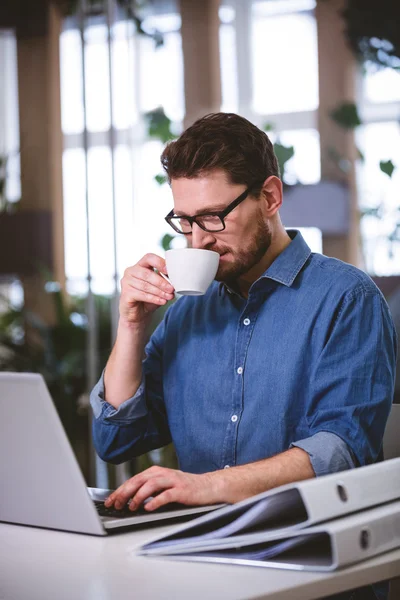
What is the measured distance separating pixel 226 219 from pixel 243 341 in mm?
248

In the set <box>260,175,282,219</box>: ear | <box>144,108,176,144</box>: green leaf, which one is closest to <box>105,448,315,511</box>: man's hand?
<box>260,175,282,219</box>: ear

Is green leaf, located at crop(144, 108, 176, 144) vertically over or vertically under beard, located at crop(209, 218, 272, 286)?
over

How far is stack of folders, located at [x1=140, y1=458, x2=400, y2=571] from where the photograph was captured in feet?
3.09

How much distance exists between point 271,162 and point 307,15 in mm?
1419

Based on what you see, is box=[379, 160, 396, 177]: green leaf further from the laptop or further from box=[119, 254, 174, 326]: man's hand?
the laptop

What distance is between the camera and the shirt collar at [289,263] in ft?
5.40

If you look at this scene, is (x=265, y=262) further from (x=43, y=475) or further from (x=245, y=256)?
(x=43, y=475)

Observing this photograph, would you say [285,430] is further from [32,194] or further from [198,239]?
[32,194]

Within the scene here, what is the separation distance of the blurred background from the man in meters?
1.00

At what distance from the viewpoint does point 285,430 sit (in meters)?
1.56

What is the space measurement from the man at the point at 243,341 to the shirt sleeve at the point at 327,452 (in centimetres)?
1

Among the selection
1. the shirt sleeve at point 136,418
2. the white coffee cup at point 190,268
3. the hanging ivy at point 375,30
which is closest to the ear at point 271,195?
the white coffee cup at point 190,268

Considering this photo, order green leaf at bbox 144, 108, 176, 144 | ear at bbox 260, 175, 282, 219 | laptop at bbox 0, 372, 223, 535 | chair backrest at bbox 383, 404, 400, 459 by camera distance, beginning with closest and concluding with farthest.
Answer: laptop at bbox 0, 372, 223, 535 < chair backrest at bbox 383, 404, 400, 459 < ear at bbox 260, 175, 282, 219 < green leaf at bbox 144, 108, 176, 144

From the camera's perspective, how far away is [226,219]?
162 centimetres
